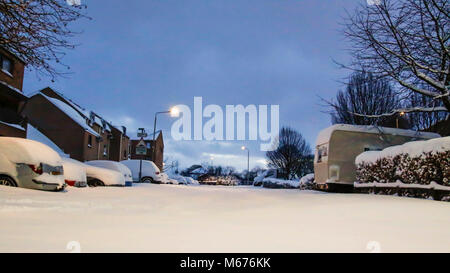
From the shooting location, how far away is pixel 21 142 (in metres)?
9.19

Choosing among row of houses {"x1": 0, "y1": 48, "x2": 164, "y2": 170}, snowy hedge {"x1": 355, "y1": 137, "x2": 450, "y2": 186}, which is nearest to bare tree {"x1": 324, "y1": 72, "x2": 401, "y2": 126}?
snowy hedge {"x1": 355, "y1": 137, "x2": 450, "y2": 186}

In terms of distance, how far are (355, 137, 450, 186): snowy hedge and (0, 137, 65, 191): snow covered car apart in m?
10.3

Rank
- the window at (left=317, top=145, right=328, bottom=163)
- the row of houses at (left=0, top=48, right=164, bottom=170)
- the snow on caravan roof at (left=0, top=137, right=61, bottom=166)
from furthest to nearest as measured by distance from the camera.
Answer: the row of houses at (left=0, top=48, right=164, bottom=170), the window at (left=317, top=145, right=328, bottom=163), the snow on caravan roof at (left=0, top=137, right=61, bottom=166)

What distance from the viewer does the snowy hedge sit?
338 inches

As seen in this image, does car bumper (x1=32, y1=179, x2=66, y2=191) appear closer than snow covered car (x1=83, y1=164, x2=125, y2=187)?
Yes

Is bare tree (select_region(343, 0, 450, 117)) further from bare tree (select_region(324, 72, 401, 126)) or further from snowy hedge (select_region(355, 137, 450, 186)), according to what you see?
bare tree (select_region(324, 72, 401, 126))

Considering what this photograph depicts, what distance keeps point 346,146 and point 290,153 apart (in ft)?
114

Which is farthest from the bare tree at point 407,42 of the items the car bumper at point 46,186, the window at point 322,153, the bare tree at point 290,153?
the bare tree at point 290,153

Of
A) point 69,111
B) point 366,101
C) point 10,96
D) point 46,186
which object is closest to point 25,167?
point 46,186

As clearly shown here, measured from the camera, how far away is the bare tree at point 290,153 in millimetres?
50188
